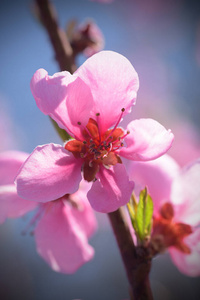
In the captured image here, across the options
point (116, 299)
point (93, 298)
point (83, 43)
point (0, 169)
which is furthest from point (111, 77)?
point (93, 298)

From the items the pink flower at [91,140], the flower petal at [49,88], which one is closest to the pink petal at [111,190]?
the pink flower at [91,140]

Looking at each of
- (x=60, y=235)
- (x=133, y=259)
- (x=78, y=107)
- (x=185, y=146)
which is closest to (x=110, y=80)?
(x=78, y=107)

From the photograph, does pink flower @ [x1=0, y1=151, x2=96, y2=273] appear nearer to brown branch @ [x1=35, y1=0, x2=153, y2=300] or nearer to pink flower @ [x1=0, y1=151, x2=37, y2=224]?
pink flower @ [x1=0, y1=151, x2=37, y2=224]

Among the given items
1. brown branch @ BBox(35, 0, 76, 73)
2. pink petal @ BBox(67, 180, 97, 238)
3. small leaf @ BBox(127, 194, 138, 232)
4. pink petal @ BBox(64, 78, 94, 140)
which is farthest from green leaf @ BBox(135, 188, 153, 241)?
brown branch @ BBox(35, 0, 76, 73)

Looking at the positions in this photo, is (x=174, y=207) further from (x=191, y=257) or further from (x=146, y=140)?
(x=146, y=140)

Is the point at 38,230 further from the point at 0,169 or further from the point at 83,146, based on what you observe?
the point at 83,146
